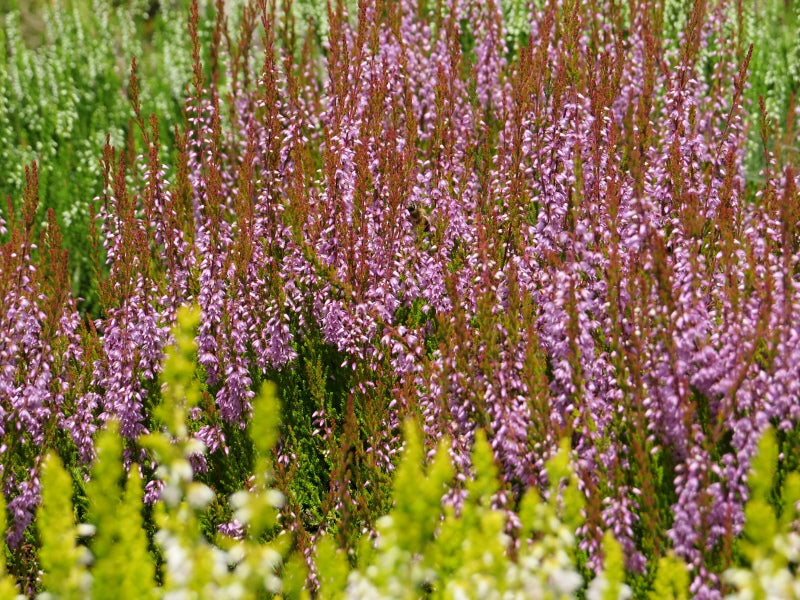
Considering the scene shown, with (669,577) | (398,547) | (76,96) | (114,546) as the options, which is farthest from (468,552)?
(76,96)

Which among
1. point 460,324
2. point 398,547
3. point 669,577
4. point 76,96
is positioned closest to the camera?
point 398,547

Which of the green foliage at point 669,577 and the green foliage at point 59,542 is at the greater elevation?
the green foliage at point 59,542

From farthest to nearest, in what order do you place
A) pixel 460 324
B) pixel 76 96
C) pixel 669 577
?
pixel 76 96 < pixel 460 324 < pixel 669 577

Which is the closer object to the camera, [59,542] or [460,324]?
[59,542]

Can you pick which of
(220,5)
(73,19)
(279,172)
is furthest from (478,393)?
(73,19)

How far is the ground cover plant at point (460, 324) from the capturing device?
3.00 meters

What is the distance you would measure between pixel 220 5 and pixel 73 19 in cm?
377

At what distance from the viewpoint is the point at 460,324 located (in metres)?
3.12

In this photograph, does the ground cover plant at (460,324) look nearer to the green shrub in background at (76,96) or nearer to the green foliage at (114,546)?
the green foliage at (114,546)

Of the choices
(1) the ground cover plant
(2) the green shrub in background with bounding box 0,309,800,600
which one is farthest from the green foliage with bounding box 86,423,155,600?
(1) the ground cover plant

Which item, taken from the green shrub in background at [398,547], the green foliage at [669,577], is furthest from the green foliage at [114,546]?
the green foliage at [669,577]

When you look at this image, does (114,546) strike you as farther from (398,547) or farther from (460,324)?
(460,324)

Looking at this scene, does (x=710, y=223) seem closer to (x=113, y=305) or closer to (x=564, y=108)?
(x=564, y=108)

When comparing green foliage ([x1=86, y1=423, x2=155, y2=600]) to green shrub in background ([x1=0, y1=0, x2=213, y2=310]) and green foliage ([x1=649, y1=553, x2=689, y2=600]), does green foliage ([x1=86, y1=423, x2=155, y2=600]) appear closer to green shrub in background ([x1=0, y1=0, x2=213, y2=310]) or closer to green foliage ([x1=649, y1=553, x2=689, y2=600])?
green foliage ([x1=649, y1=553, x2=689, y2=600])
